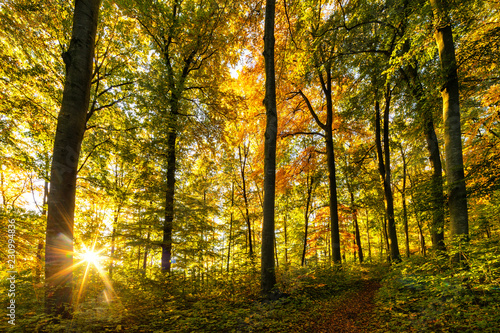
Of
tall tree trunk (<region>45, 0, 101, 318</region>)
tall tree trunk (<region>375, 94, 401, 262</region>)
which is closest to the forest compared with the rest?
tall tree trunk (<region>45, 0, 101, 318</region>)

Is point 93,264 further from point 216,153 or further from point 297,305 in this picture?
point 297,305

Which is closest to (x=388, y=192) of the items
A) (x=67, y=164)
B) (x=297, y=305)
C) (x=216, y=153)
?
(x=297, y=305)

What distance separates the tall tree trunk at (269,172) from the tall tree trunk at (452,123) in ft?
14.4

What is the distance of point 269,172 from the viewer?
21.6ft

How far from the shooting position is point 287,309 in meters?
5.26

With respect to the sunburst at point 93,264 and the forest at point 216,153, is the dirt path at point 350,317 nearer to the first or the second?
the forest at point 216,153

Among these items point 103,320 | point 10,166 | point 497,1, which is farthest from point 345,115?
point 10,166

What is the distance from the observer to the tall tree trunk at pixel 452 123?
4.84m

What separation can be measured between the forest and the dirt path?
0.07 metres

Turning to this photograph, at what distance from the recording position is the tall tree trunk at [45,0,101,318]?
3.65m

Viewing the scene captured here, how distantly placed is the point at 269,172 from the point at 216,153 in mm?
5102

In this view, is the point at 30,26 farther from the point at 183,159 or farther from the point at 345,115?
the point at 345,115

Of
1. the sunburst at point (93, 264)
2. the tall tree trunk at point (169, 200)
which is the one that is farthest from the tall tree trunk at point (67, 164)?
the tall tree trunk at point (169, 200)

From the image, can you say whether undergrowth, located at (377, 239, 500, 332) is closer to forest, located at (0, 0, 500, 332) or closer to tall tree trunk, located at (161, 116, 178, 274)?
forest, located at (0, 0, 500, 332)
